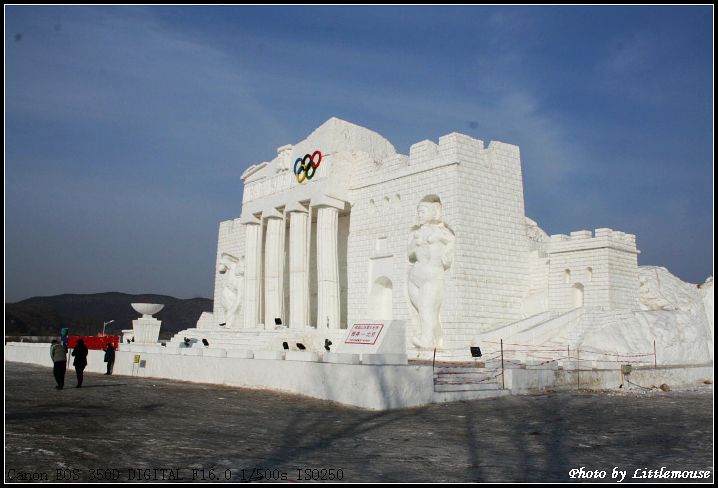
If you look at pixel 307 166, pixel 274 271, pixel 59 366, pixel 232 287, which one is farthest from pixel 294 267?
pixel 59 366

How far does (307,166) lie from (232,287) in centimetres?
930

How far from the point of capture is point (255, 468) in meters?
7.80

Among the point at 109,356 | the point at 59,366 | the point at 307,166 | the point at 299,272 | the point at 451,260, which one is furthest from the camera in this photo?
the point at 307,166

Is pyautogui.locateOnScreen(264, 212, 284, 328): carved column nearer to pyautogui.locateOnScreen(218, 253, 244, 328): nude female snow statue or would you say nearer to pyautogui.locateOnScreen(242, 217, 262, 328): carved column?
pyautogui.locateOnScreen(242, 217, 262, 328): carved column

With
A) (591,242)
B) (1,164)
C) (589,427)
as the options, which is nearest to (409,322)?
(591,242)

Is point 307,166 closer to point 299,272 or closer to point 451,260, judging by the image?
point 299,272

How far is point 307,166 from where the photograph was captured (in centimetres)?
3362

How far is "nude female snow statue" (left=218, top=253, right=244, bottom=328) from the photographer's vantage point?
125 ft

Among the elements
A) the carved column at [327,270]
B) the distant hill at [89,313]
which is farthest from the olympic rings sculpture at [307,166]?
the distant hill at [89,313]

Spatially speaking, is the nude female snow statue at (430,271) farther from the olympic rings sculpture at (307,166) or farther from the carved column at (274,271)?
the carved column at (274,271)

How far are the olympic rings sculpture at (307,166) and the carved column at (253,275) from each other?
4449mm

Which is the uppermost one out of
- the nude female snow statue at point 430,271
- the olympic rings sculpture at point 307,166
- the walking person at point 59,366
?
the olympic rings sculpture at point 307,166

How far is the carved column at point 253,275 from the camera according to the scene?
118 feet

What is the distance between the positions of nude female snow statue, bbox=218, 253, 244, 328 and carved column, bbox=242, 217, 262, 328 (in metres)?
1.54
